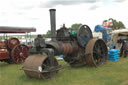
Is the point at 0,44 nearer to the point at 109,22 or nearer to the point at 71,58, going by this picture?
the point at 71,58

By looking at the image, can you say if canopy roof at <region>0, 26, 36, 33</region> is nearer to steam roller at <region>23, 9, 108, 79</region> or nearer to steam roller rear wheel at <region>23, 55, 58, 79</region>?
steam roller at <region>23, 9, 108, 79</region>

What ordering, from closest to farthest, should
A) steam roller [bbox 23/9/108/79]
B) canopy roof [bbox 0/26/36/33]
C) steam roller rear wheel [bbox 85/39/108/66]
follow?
steam roller [bbox 23/9/108/79]
steam roller rear wheel [bbox 85/39/108/66]
canopy roof [bbox 0/26/36/33]

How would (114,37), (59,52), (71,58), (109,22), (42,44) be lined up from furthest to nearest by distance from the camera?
1. (109,22)
2. (114,37)
3. (71,58)
4. (59,52)
5. (42,44)

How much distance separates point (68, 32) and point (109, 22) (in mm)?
13041

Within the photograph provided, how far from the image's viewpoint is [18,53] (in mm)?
8625

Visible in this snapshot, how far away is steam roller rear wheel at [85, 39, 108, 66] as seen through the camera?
606 centimetres

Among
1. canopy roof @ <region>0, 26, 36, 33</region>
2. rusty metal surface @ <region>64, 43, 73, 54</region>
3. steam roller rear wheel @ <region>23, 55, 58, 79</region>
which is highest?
canopy roof @ <region>0, 26, 36, 33</region>

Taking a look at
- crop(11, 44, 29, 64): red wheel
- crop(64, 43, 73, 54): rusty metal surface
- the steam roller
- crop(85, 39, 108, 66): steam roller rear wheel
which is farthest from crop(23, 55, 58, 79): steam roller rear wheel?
crop(11, 44, 29, 64): red wheel

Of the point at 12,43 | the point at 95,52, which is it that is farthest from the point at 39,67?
the point at 12,43

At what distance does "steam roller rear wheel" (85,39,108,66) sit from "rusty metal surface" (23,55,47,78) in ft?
7.23

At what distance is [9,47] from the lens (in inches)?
334

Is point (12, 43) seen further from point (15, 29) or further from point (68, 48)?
point (68, 48)

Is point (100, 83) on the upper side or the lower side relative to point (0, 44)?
lower

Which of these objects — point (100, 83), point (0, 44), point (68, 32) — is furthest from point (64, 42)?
point (0, 44)
